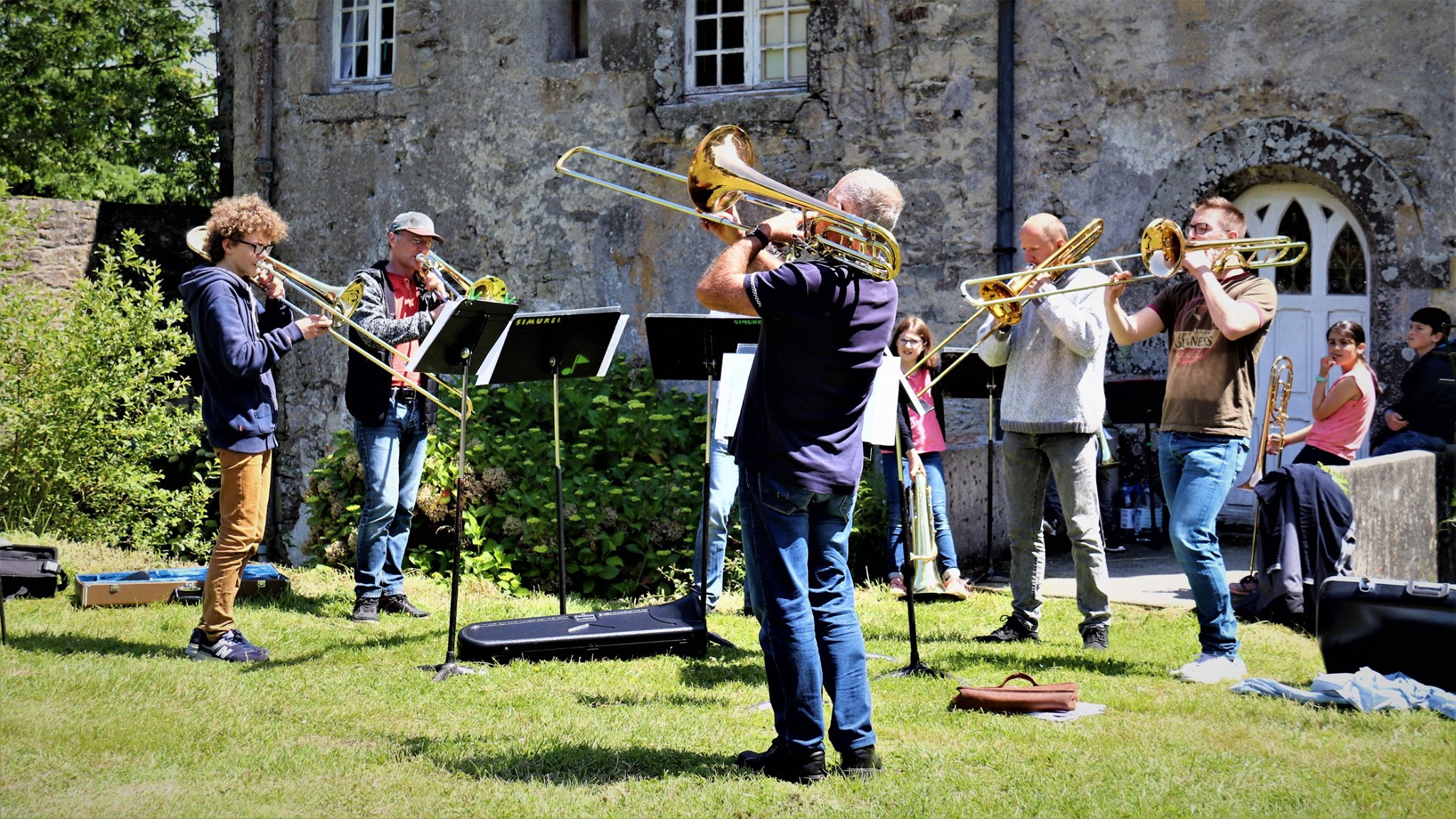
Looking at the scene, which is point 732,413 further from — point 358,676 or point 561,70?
point 561,70

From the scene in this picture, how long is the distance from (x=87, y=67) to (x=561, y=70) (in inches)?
345

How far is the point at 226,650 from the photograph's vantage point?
5828 millimetres

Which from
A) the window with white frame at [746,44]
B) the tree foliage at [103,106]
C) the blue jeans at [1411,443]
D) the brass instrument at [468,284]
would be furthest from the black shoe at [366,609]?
the tree foliage at [103,106]

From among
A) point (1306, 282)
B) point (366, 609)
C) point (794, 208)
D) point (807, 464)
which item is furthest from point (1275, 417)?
point (366, 609)

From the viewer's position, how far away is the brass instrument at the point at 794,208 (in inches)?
162

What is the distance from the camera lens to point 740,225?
454 centimetres

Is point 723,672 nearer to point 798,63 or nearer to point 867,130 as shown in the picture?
point 867,130

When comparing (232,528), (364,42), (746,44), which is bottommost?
(232,528)

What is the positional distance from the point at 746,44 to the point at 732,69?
0.22m

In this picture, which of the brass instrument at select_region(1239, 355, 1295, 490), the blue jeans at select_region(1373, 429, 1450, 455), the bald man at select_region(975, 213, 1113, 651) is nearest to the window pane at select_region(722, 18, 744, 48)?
the brass instrument at select_region(1239, 355, 1295, 490)

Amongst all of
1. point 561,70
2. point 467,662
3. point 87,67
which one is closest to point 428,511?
point 467,662

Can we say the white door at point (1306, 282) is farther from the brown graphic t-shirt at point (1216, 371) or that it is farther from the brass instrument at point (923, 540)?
the brown graphic t-shirt at point (1216, 371)

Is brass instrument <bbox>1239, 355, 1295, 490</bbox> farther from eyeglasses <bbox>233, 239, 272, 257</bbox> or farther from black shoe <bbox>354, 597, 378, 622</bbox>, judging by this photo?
eyeglasses <bbox>233, 239, 272, 257</bbox>

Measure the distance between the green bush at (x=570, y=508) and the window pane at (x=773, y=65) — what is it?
2.87 m
